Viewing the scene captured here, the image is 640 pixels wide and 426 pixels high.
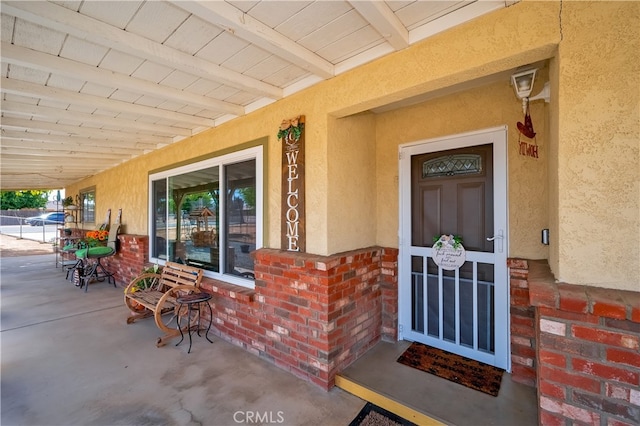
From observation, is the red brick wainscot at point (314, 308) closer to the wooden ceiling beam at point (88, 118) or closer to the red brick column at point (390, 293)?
the red brick column at point (390, 293)

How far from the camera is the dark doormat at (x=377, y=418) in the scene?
2.10 m

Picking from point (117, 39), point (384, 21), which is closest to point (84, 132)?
point (117, 39)

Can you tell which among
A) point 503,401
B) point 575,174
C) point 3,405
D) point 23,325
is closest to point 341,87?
point 575,174

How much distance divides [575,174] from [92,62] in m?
3.57

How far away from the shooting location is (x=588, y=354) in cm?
143

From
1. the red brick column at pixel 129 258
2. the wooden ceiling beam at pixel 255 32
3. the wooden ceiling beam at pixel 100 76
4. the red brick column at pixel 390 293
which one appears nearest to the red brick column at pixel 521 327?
the red brick column at pixel 390 293

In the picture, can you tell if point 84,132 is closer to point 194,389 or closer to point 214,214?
point 214,214

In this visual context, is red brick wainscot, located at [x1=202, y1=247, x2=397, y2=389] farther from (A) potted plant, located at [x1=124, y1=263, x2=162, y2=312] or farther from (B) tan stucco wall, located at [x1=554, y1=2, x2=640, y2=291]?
(A) potted plant, located at [x1=124, y1=263, x2=162, y2=312]

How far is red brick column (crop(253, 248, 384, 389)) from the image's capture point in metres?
2.51

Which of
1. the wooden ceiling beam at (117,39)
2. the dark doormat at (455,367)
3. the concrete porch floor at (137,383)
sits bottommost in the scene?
the concrete porch floor at (137,383)

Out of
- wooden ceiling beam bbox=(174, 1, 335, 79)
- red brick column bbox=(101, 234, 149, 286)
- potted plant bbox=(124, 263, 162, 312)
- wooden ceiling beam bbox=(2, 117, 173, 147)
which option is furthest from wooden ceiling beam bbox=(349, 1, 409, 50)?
red brick column bbox=(101, 234, 149, 286)

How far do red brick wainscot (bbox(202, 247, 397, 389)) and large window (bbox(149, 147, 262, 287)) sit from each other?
0.46 meters

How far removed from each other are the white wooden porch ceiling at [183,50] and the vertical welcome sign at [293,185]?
1.34 ft

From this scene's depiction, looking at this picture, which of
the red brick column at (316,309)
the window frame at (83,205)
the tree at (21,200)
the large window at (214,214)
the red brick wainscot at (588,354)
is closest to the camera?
the red brick wainscot at (588,354)
